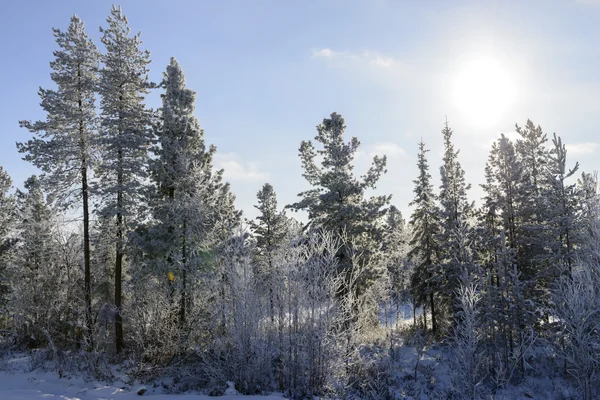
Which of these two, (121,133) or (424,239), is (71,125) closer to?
(121,133)

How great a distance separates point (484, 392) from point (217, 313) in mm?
15484

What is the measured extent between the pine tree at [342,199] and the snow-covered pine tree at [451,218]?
18.2ft

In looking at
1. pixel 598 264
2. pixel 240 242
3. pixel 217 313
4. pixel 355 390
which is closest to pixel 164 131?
pixel 240 242

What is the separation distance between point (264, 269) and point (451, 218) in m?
14.1

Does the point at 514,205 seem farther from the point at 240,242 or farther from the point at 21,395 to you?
the point at 21,395

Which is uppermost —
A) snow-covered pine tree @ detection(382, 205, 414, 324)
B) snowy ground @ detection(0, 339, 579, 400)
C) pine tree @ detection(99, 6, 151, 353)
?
pine tree @ detection(99, 6, 151, 353)

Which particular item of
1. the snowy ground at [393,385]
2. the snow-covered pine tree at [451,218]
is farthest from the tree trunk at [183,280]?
the snow-covered pine tree at [451,218]

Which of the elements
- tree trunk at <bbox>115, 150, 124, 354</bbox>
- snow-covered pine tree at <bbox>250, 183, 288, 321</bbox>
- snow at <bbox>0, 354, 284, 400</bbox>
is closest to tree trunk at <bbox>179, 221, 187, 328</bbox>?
tree trunk at <bbox>115, 150, 124, 354</bbox>

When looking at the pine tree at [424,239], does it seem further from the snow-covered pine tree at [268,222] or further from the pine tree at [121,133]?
the pine tree at [121,133]

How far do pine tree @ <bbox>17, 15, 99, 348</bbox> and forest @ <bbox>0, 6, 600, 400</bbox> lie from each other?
0.09 meters

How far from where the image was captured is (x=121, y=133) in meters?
22.6

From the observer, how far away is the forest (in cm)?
1781

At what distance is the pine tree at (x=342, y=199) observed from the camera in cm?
2553

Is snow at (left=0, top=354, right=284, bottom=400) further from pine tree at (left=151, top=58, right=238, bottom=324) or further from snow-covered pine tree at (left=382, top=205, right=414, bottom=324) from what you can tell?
snow-covered pine tree at (left=382, top=205, right=414, bottom=324)
